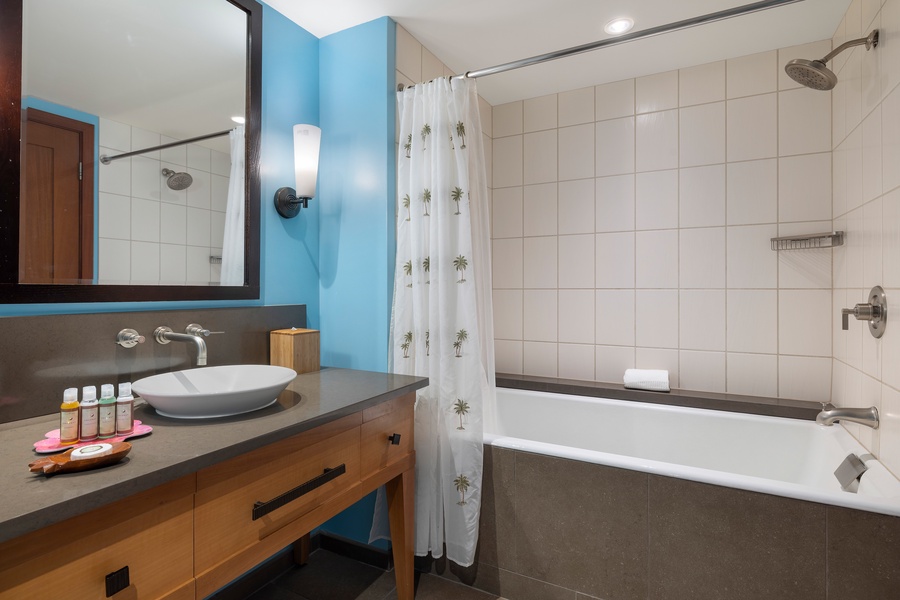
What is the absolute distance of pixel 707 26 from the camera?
6.80 ft

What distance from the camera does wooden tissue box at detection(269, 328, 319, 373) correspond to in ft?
5.87

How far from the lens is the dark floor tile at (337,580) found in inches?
70.0

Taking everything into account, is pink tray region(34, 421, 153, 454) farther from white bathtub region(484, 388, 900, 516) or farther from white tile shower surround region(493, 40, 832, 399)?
white tile shower surround region(493, 40, 832, 399)

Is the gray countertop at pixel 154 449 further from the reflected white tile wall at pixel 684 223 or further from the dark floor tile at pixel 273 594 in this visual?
the reflected white tile wall at pixel 684 223

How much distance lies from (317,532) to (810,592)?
5.84ft

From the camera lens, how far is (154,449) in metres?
0.99

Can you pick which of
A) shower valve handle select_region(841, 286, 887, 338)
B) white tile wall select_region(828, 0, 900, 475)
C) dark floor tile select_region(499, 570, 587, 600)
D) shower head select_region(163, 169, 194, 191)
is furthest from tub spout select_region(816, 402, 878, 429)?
shower head select_region(163, 169, 194, 191)

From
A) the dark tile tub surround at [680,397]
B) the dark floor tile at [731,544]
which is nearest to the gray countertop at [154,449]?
the dark floor tile at [731,544]

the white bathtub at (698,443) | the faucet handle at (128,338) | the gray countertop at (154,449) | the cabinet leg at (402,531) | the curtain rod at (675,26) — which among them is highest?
the curtain rod at (675,26)

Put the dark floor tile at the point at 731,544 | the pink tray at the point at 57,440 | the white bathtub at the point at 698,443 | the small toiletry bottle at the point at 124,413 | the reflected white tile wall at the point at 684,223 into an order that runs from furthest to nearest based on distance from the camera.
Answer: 1. the reflected white tile wall at the point at 684,223
2. the white bathtub at the point at 698,443
3. the dark floor tile at the point at 731,544
4. the small toiletry bottle at the point at 124,413
5. the pink tray at the point at 57,440

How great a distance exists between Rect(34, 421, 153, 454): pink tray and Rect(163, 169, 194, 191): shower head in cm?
83

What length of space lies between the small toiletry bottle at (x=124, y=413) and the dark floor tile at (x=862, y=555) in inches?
71.4

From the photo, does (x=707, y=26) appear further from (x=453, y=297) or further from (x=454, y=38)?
(x=453, y=297)

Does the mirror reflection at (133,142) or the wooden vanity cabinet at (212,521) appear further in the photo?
the mirror reflection at (133,142)
